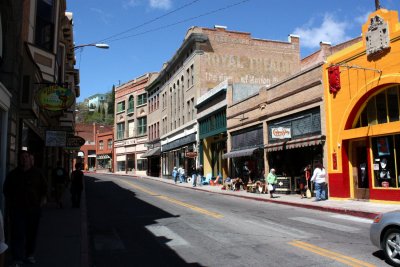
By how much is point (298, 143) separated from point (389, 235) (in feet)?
50.9

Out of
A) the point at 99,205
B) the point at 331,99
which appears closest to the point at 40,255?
the point at 99,205

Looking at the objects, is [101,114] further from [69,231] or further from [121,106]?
[69,231]

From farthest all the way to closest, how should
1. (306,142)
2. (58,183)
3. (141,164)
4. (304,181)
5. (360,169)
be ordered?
(141,164) < (306,142) < (304,181) < (360,169) < (58,183)

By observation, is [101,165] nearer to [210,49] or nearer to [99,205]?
[210,49]

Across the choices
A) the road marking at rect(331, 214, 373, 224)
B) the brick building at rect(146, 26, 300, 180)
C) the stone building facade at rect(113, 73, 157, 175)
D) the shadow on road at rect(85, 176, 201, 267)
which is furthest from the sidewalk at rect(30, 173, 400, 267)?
the stone building facade at rect(113, 73, 157, 175)

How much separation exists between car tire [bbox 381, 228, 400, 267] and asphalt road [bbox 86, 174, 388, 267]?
21 centimetres

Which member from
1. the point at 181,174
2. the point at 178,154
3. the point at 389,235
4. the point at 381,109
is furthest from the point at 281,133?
the point at 178,154

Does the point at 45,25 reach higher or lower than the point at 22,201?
higher

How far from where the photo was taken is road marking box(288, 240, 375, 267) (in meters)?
7.15

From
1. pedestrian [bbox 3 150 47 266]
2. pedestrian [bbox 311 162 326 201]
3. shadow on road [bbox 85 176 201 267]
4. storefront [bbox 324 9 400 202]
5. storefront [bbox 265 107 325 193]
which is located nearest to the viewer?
pedestrian [bbox 3 150 47 266]

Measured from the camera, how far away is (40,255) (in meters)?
7.91

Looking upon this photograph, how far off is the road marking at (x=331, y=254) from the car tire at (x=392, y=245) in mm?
355

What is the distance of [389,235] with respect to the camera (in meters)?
7.22

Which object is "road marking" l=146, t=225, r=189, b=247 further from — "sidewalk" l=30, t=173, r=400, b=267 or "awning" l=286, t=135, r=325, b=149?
"awning" l=286, t=135, r=325, b=149
